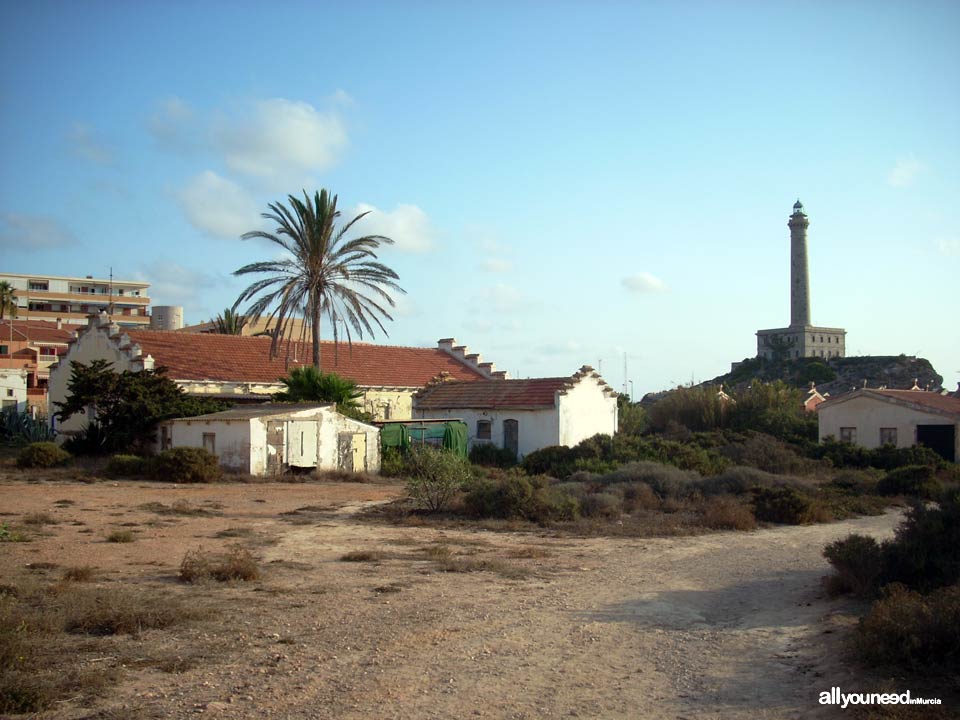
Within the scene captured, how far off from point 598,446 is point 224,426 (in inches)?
520

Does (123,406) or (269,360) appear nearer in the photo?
(123,406)

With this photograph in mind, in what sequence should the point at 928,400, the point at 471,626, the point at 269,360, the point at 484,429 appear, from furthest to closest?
the point at 269,360 → the point at 928,400 → the point at 484,429 → the point at 471,626

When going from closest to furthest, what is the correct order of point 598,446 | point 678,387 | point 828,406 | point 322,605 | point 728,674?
1. point 728,674
2. point 322,605
3. point 598,446
4. point 828,406
5. point 678,387

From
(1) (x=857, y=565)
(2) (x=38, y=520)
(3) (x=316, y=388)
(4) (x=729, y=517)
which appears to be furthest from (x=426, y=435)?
(1) (x=857, y=565)

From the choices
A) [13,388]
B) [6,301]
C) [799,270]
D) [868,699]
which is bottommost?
[868,699]

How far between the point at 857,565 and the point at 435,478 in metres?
11.0

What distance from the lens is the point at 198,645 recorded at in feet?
27.4

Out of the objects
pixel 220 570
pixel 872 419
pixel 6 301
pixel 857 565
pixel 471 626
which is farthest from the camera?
pixel 6 301

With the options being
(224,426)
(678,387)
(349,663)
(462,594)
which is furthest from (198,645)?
(678,387)

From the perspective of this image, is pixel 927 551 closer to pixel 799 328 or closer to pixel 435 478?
pixel 435 478

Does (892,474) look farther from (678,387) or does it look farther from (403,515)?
Answer: (678,387)

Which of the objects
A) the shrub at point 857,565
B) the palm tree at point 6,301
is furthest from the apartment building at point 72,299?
the shrub at point 857,565

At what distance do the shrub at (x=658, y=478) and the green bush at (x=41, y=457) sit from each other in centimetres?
1840

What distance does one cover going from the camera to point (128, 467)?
27062 mm
